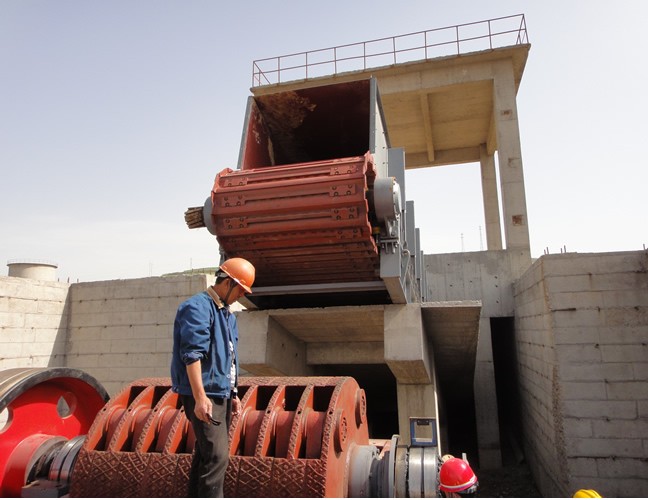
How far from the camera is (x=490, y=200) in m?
15.3

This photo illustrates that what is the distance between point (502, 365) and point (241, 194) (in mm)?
10280

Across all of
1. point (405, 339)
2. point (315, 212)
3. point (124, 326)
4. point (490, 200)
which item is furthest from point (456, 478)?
point (490, 200)

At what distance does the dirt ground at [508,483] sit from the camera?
26.8 ft

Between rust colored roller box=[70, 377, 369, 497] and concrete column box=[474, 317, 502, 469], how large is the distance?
8.10 m

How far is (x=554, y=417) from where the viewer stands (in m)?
6.61

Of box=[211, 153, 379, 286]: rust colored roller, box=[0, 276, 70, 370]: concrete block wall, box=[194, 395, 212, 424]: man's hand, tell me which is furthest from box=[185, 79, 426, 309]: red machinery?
box=[0, 276, 70, 370]: concrete block wall

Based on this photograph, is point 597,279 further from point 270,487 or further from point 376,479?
point 270,487

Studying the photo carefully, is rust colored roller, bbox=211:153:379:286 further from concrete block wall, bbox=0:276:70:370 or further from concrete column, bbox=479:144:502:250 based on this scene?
concrete column, bbox=479:144:502:250

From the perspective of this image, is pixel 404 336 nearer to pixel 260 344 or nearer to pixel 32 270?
pixel 260 344

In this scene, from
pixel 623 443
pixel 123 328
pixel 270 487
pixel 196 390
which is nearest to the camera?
pixel 196 390

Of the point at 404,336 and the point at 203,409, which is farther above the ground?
the point at 404,336

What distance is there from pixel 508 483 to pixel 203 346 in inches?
328

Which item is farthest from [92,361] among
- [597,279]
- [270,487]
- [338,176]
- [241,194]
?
[597,279]

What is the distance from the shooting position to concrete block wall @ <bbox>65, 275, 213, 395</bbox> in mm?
9336
